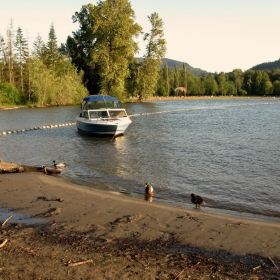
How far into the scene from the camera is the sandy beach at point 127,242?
5824mm

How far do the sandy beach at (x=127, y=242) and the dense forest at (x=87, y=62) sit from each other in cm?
6153

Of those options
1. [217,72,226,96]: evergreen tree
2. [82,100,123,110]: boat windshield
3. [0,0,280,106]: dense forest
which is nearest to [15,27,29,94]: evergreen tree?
[0,0,280,106]: dense forest

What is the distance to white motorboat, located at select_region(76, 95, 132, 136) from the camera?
2712cm

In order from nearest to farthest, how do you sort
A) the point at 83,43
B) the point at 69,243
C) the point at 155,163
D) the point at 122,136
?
the point at 69,243
the point at 155,163
the point at 122,136
the point at 83,43

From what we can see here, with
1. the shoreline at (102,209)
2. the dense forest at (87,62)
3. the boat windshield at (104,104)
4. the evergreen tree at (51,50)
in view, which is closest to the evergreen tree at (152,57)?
the dense forest at (87,62)

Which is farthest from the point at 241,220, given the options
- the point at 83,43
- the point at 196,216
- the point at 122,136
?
the point at 83,43

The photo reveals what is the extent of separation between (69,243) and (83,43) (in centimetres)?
7887

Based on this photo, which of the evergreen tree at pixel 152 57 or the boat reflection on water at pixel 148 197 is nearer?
the boat reflection on water at pixel 148 197

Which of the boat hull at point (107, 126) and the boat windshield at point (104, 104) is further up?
the boat windshield at point (104, 104)

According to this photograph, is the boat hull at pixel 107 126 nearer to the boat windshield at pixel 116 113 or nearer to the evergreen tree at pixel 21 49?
the boat windshield at pixel 116 113

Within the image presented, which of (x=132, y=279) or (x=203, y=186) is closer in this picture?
(x=132, y=279)

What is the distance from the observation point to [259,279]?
221 inches

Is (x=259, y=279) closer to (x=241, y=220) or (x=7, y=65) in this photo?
(x=241, y=220)

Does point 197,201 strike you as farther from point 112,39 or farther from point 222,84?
point 222,84
